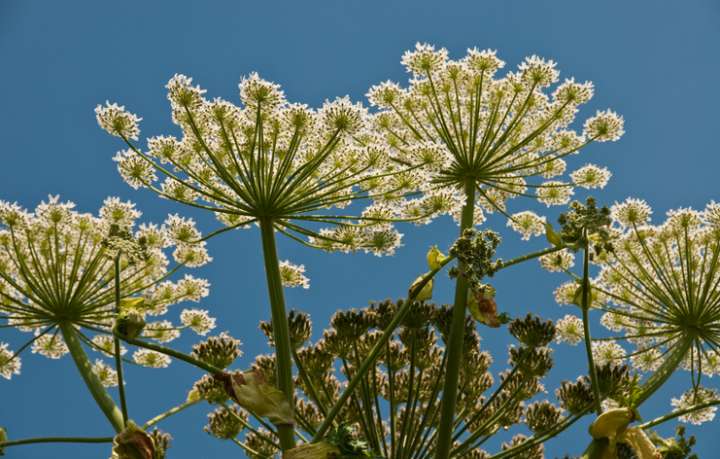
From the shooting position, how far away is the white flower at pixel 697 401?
1027 centimetres

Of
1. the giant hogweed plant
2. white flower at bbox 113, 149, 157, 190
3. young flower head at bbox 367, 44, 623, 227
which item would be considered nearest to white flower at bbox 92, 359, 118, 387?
the giant hogweed plant

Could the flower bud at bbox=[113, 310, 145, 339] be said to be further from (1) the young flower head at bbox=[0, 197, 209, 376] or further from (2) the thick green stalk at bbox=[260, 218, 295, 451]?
(1) the young flower head at bbox=[0, 197, 209, 376]

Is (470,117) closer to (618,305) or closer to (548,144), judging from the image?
(548,144)

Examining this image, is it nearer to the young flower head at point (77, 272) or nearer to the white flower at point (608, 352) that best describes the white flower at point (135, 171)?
the young flower head at point (77, 272)

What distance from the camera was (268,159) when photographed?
8672 millimetres

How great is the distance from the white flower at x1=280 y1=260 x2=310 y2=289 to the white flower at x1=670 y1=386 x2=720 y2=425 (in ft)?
17.3

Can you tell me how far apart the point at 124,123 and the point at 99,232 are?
207 cm

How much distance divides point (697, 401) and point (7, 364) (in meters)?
9.68

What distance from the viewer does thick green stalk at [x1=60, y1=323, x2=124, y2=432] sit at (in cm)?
789

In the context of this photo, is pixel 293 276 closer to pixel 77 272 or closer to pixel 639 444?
pixel 77 272

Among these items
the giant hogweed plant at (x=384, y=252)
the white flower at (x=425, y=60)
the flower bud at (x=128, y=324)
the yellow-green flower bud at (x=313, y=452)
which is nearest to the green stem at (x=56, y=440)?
the giant hogweed plant at (x=384, y=252)

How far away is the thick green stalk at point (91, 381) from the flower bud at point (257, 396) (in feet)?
8.42

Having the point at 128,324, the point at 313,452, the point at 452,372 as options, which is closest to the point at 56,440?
the point at 128,324

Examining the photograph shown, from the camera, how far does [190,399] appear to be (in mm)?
8805
